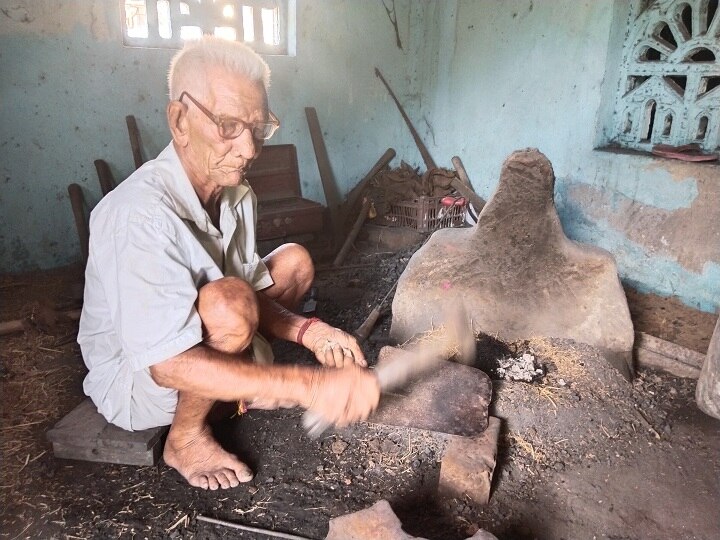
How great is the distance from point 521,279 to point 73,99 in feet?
13.3

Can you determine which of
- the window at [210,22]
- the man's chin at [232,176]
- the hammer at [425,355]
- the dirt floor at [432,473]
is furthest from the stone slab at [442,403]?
the window at [210,22]

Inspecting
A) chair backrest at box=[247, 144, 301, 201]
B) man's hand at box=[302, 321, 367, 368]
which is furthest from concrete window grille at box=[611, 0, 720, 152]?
man's hand at box=[302, 321, 367, 368]

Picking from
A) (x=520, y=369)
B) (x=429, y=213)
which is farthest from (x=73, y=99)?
(x=520, y=369)

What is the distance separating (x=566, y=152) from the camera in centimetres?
475

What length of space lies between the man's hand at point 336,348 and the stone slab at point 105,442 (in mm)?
763

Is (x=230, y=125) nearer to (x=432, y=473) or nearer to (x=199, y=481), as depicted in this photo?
(x=199, y=481)

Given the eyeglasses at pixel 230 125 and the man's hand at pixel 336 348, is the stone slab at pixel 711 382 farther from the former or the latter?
the eyeglasses at pixel 230 125

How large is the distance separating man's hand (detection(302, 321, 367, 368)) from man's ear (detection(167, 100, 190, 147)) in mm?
932

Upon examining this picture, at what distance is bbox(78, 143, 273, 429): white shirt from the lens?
1.70 meters

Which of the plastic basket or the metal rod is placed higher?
the plastic basket

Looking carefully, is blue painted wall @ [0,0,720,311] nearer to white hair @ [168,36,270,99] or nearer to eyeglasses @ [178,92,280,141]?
white hair @ [168,36,270,99]

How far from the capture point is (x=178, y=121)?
1854 millimetres

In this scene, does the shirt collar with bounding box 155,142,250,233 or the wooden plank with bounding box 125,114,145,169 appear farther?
the wooden plank with bounding box 125,114,145,169

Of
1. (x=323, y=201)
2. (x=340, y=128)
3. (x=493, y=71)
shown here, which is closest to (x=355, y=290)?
(x=323, y=201)
